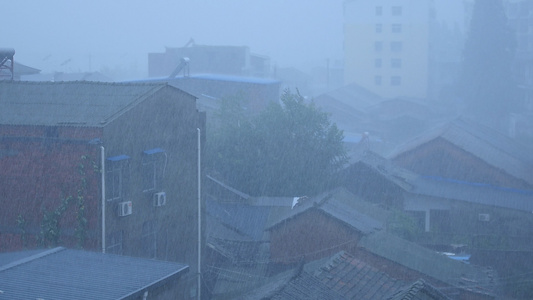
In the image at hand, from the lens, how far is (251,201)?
46.9 ft

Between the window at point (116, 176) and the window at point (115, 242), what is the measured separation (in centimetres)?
57

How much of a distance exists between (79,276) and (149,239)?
4546 mm

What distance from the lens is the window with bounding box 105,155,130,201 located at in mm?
8992

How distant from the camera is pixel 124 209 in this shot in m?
9.18

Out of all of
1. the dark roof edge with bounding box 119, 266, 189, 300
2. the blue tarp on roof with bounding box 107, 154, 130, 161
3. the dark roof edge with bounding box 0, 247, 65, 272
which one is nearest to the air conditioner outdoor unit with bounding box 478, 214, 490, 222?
the blue tarp on roof with bounding box 107, 154, 130, 161

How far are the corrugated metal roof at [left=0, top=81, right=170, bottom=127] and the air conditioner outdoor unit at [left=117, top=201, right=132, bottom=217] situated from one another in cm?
129

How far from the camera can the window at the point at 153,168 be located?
9.87m

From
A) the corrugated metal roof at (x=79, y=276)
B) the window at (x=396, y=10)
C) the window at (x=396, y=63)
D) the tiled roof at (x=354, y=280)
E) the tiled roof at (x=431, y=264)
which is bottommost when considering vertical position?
the tiled roof at (x=431, y=264)

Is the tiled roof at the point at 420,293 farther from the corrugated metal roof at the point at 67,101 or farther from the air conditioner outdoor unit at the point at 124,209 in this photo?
the corrugated metal roof at the point at 67,101

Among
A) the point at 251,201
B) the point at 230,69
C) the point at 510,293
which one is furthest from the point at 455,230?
the point at 230,69

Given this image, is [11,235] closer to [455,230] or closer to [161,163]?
[161,163]

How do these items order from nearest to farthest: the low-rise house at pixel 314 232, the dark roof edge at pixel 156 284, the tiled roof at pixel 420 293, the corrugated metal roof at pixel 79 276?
the corrugated metal roof at pixel 79 276, the dark roof edge at pixel 156 284, the tiled roof at pixel 420 293, the low-rise house at pixel 314 232

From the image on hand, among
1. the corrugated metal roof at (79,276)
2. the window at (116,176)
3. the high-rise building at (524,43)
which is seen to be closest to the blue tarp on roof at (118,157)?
the window at (116,176)

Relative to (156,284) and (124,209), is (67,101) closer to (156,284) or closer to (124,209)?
(124,209)
